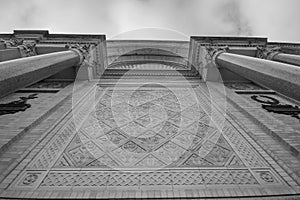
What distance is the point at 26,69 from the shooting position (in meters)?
4.19

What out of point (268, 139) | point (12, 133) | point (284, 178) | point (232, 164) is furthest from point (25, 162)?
point (268, 139)

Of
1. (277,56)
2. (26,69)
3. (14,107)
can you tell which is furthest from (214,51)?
(14,107)

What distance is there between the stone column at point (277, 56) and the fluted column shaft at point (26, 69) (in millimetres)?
7458

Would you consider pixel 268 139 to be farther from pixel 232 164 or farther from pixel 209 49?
pixel 209 49

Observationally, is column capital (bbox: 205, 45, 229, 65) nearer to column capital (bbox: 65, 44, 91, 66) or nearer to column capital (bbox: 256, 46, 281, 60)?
column capital (bbox: 256, 46, 281, 60)

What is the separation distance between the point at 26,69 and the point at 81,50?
4025mm

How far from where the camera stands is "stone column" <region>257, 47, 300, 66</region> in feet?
23.1

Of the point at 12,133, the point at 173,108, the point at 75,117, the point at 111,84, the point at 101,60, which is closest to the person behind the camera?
the point at 12,133

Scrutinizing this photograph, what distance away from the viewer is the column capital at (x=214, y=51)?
7.81m

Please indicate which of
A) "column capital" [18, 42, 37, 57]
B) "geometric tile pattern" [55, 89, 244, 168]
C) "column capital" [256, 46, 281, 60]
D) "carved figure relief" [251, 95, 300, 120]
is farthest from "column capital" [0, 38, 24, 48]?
"column capital" [256, 46, 281, 60]

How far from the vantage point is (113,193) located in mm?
2834

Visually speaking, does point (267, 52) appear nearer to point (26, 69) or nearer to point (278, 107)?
point (278, 107)

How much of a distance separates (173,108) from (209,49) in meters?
3.77

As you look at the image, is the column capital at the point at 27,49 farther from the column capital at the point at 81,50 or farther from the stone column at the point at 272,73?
the stone column at the point at 272,73
